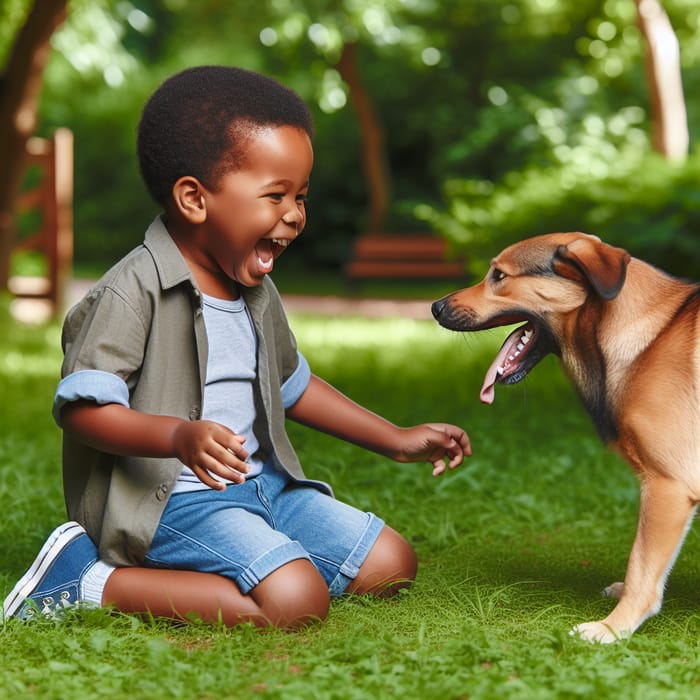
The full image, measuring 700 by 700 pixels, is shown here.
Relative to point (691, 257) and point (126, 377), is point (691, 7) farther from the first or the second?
point (126, 377)

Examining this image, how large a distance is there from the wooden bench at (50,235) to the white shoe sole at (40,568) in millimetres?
10950

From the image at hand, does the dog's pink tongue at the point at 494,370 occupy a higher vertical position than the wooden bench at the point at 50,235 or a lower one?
higher

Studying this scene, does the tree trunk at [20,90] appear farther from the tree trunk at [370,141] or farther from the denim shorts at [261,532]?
the tree trunk at [370,141]

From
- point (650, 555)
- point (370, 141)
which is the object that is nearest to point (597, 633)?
point (650, 555)

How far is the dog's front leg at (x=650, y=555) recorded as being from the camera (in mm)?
3084

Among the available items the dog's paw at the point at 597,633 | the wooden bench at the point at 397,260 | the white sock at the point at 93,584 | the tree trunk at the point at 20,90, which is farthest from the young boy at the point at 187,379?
the wooden bench at the point at 397,260

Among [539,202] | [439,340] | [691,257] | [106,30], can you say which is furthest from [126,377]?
[106,30]

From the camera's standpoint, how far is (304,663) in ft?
9.32

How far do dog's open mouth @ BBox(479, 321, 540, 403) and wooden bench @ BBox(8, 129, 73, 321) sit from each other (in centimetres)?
1125

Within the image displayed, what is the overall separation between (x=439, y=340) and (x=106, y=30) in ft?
25.6

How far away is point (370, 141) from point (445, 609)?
19.5 m

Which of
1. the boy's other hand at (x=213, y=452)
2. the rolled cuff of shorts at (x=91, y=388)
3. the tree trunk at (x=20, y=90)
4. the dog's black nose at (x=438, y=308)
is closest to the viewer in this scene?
the boy's other hand at (x=213, y=452)

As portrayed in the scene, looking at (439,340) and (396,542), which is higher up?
(396,542)

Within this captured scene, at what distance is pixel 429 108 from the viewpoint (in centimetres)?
2438
